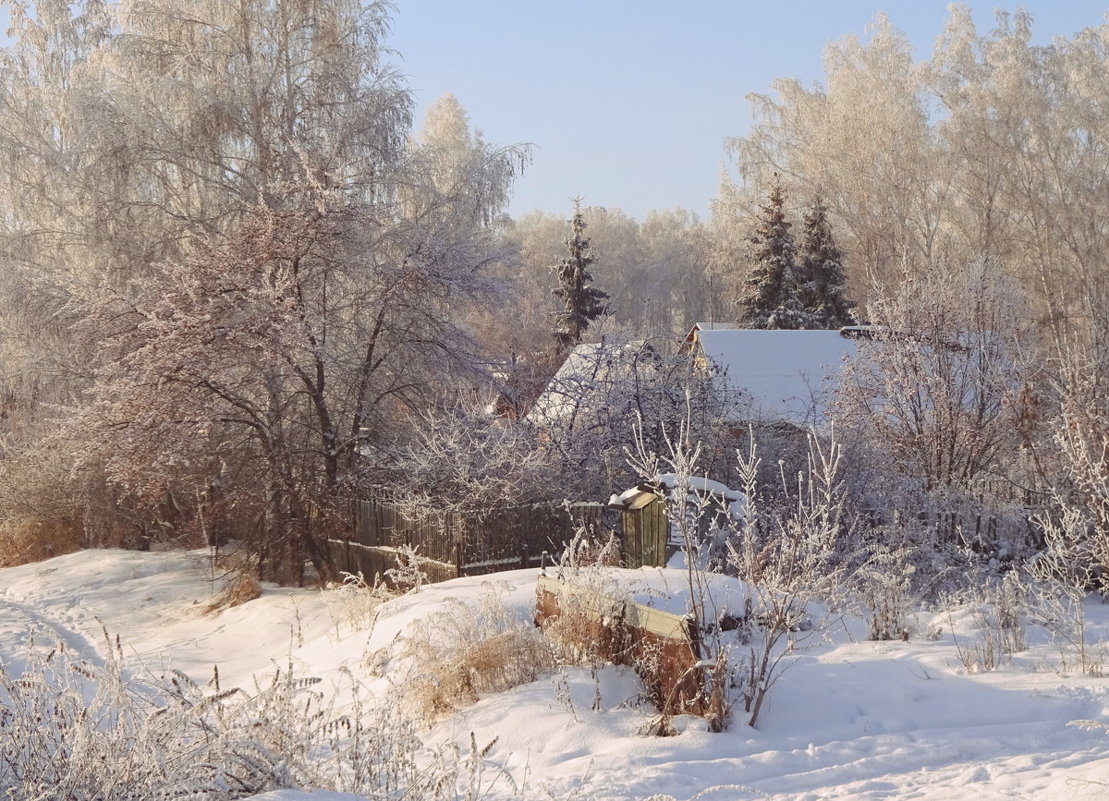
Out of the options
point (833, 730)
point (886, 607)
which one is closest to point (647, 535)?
point (886, 607)

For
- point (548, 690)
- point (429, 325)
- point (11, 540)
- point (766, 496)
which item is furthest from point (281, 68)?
point (548, 690)

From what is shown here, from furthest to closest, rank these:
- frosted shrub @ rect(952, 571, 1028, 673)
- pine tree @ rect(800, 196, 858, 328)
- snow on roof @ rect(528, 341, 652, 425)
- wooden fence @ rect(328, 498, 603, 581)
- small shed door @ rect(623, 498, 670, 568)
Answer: pine tree @ rect(800, 196, 858, 328) < snow on roof @ rect(528, 341, 652, 425) < wooden fence @ rect(328, 498, 603, 581) < small shed door @ rect(623, 498, 670, 568) < frosted shrub @ rect(952, 571, 1028, 673)

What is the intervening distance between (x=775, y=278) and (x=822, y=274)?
192 cm

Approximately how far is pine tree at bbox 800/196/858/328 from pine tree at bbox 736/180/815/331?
705 millimetres

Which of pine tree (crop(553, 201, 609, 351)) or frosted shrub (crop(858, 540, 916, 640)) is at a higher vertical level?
pine tree (crop(553, 201, 609, 351))

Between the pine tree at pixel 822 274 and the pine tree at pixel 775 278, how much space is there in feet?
2.31

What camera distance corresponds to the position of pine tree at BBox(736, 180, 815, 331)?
3253 centimetres

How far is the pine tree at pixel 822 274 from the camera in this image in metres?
33.4

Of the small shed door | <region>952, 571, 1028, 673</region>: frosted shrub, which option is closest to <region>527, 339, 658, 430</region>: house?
the small shed door

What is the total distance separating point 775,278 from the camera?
3288 cm

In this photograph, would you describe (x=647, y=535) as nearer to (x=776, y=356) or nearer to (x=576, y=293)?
(x=776, y=356)

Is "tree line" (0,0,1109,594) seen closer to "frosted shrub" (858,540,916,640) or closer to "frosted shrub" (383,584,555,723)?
"frosted shrub" (858,540,916,640)

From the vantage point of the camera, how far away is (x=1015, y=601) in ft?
24.4

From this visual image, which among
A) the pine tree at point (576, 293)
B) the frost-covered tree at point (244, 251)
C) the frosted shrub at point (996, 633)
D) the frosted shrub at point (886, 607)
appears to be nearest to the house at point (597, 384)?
the frost-covered tree at point (244, 251)
